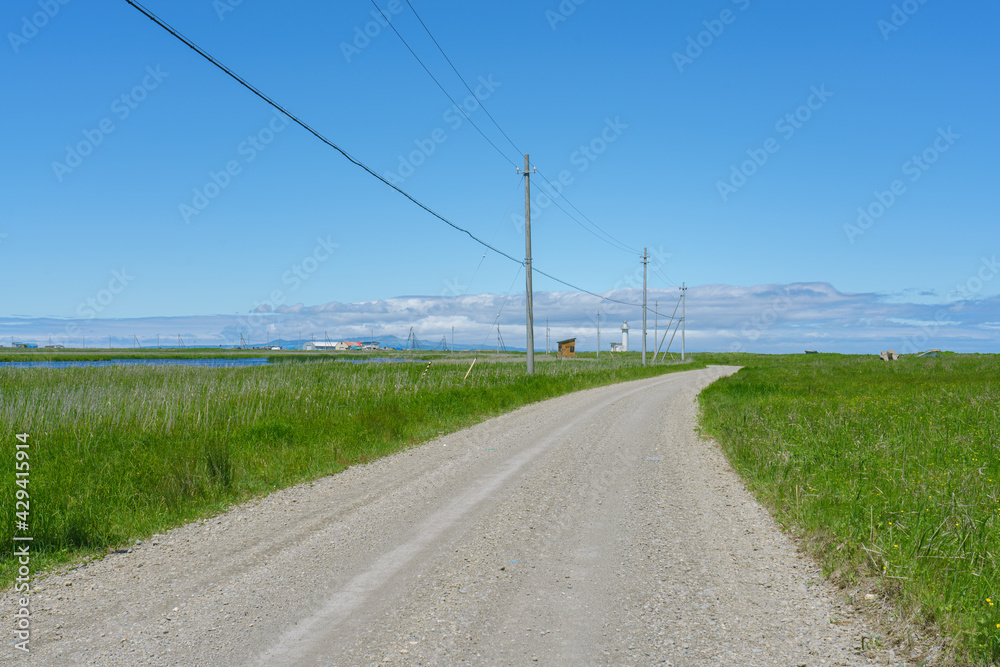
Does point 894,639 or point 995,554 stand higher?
point 995,554

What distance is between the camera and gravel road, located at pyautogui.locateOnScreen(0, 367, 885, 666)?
4.16m

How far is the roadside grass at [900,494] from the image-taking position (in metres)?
4.60

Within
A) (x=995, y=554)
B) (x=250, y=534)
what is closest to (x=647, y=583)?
(x=995, y=554)

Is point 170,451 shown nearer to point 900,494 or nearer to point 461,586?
point 461,586

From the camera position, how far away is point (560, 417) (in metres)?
18.5

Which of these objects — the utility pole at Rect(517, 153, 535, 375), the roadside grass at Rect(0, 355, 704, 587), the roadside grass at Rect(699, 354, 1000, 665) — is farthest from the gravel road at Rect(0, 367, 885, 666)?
the utility pole at Rect(517, 153, 535, 375)

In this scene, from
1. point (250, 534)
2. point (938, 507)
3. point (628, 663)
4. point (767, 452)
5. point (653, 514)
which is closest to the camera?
point (628, 663)

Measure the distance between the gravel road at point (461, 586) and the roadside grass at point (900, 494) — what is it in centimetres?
49

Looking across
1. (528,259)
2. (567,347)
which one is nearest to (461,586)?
(528,259)

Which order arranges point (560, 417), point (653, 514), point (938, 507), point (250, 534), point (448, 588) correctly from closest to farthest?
point (448, 588) → point (938, 507) → point (250, 534) → point (653, 514) → point (560, 417)

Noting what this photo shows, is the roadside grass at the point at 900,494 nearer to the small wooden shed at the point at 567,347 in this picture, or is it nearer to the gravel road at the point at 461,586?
the gravel road at the point at 461,586

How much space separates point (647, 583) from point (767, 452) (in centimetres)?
636

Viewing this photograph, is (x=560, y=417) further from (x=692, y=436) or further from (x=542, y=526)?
(x=542, y=526)

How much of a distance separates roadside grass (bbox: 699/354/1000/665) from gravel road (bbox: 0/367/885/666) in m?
0.49
